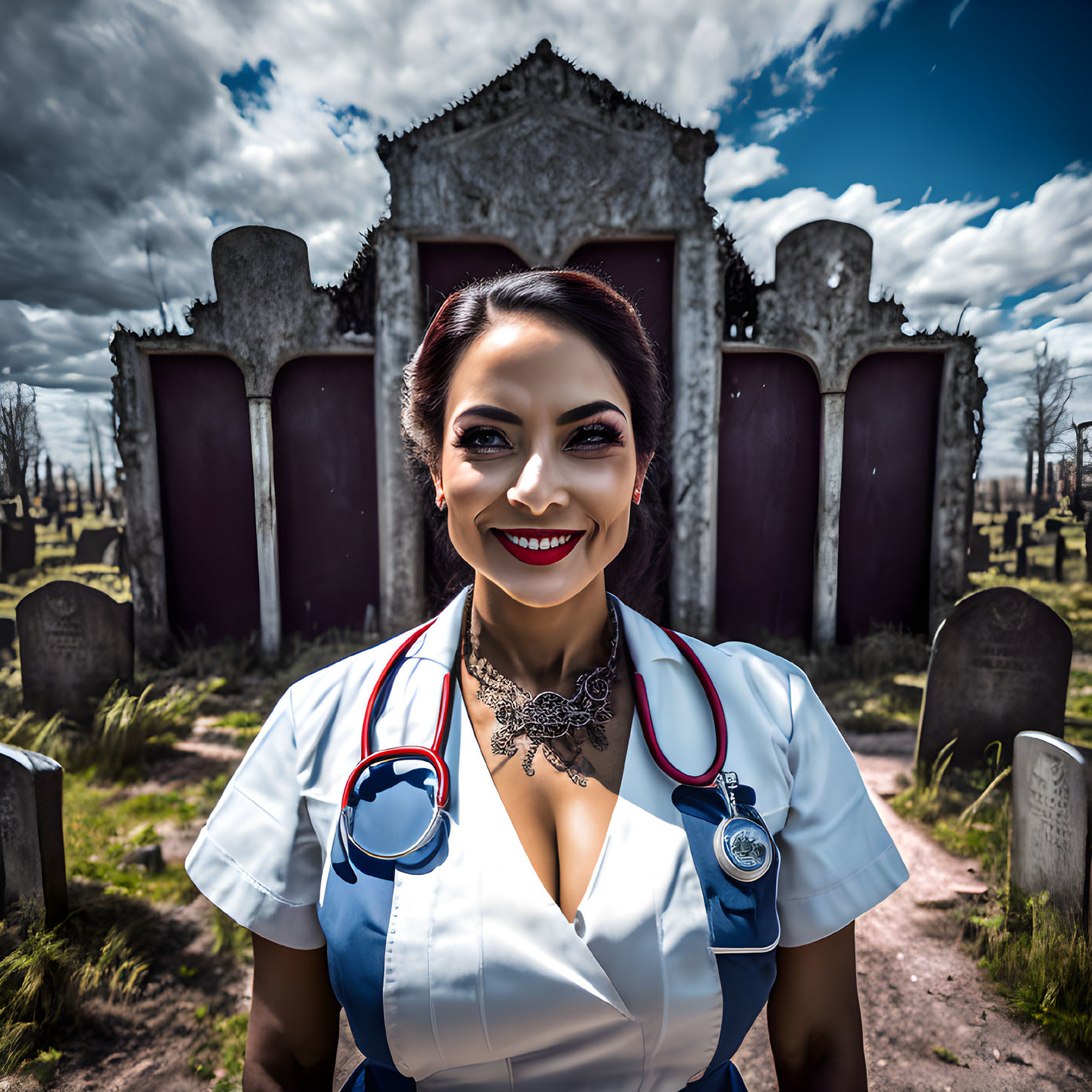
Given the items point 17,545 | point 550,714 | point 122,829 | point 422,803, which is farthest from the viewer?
point 17,545

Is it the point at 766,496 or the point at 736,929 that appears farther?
the point at 766,496

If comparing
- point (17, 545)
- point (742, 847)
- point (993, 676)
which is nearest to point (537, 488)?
point (742, 847)

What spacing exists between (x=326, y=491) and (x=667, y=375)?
3909 millimetres

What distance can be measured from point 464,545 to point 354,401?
6015 millimetres

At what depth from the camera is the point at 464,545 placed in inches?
52.5

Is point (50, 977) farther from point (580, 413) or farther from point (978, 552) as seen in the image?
point (978, 552)

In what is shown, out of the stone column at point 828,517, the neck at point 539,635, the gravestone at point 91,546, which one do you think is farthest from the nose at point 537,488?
the gravestone at point 91,546

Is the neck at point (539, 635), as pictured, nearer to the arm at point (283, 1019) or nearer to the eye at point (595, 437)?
the eye at point (595, 437)

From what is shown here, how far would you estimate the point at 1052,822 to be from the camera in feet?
9.73

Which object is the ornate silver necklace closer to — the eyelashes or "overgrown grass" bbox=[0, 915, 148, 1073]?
the eyelashes

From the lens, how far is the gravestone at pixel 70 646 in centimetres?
502

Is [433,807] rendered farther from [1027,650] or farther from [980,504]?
[980,504]

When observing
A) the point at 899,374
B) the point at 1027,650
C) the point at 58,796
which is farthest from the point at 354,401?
the point at 1027,650

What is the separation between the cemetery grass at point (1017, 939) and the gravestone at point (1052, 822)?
9 cm
